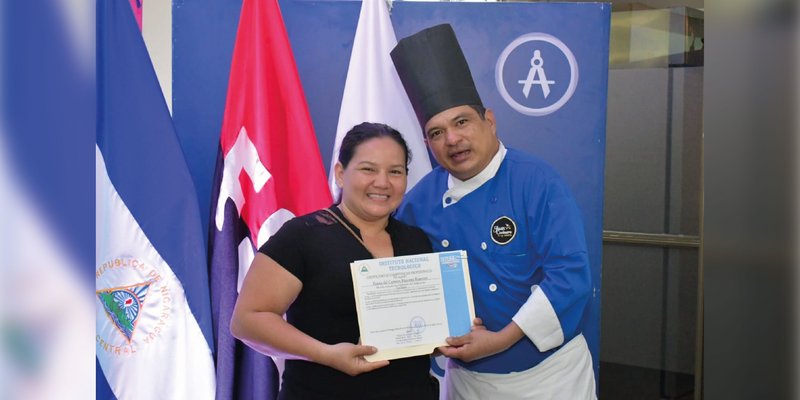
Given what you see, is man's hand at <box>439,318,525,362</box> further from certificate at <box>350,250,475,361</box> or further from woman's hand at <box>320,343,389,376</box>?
woman's hand at <box>320,343,389,376</box>

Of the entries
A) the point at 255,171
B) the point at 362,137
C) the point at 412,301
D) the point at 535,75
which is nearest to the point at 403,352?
the point at 412,301

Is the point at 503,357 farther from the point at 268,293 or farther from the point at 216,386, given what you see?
the point at 216,386

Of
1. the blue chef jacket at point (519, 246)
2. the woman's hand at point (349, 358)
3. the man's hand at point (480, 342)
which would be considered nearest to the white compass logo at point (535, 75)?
the blue chef jacket at point (519, 246)

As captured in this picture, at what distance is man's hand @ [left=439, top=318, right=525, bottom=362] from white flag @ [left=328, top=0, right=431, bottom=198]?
63 cm

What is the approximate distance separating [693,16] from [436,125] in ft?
7.62

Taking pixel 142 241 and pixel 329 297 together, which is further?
pixel 142 241

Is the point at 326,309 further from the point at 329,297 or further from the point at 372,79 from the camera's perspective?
the point at 372,79

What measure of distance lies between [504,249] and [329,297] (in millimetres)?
453

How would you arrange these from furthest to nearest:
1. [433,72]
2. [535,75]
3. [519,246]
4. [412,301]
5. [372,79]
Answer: [535,75] → [372,79] → [433,72] → [519,246] → [412,301]

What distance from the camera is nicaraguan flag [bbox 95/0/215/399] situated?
173cm

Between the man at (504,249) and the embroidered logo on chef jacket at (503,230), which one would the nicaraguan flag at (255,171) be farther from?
the embroidered logo on chef jacket at (503,230)

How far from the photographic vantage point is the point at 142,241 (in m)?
1.83

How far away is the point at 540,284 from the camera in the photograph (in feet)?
5.61

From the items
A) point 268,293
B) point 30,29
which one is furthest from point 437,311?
point 30,29
